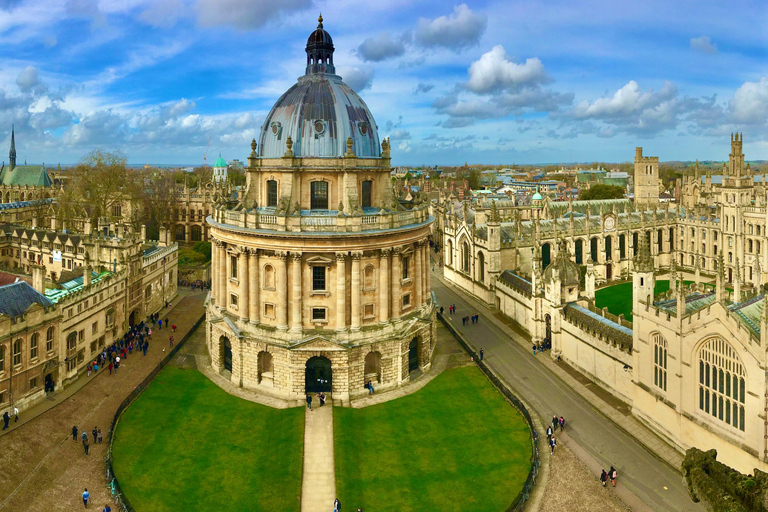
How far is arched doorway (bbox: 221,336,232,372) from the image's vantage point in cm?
4481

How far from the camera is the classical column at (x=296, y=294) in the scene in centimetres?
3950

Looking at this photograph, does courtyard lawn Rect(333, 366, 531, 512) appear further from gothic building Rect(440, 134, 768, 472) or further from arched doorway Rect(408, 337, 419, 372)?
gothic building Rect(440, 134, 768, 472)

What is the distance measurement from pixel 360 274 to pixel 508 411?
14.0m

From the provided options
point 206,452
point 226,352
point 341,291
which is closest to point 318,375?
point 341,291

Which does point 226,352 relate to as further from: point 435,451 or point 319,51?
point 319,51

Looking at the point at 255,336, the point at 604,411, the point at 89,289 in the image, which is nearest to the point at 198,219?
the point at 89,289

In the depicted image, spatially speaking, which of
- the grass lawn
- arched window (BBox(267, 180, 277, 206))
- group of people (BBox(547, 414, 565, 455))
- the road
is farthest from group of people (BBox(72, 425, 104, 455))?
the grass lawn

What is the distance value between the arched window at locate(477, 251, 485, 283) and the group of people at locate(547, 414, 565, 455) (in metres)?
31.6

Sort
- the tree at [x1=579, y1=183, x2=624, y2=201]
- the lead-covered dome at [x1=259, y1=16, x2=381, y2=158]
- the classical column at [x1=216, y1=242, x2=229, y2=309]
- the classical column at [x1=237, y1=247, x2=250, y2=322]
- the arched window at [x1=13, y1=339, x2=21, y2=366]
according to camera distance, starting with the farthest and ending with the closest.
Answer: the tree at [x1=579, y1=183, x2=624, y2=201], the classical column at [x1=216, y1=242, x2=229, y2=309], the lead-covered dome at [x1=259, y1=16, x2=381, y2=158], the classical column at [x1=237, y1=247, x2=250, y2=322], the arched window at [x1=13, y1=339, x2=21, y2=366]

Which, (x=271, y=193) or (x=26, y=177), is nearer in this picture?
(x=271, y=193)

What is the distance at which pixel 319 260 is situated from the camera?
1565 inches

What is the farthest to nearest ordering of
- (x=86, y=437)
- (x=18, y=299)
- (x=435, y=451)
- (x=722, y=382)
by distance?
(x=18, y=299), (x=435, y=451), (x=86, y=437), (x=722, y=382)

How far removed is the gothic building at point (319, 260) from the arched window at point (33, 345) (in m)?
A: 12.1

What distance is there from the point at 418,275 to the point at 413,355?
6.41 metres
